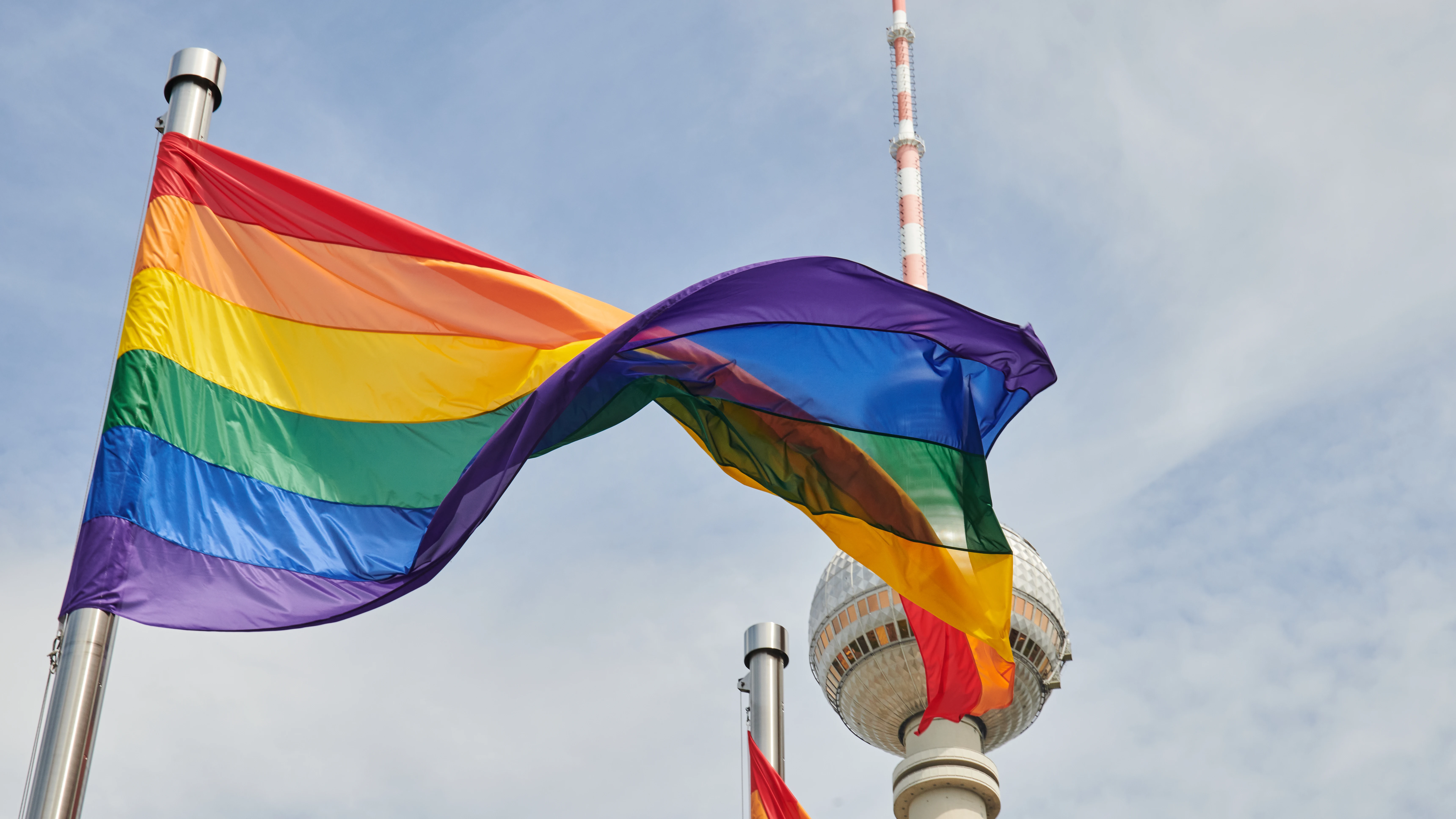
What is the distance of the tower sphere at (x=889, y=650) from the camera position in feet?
145

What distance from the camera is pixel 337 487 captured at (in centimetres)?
1048

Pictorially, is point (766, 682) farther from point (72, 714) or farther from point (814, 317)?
point (72, 714)

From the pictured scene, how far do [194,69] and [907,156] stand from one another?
50.7 m

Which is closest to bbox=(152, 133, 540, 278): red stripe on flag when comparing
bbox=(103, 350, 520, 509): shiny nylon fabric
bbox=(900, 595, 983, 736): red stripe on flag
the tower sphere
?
bbox=(103, 350, 520, 509): shiny nylon fabric

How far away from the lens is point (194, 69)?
10.5 m

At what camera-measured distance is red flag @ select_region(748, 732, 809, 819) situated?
14.0m

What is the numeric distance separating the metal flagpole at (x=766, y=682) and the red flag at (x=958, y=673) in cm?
347

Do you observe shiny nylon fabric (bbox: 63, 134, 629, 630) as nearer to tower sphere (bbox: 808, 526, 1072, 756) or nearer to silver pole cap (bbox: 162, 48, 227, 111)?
silver pole cap (bbox: 162, 48, 227, 111)

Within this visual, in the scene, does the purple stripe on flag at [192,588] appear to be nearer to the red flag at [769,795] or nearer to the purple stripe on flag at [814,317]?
the purple stripe on flag at [814,317]

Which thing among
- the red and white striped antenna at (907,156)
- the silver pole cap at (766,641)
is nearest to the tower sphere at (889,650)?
the red and white striped antenna at (907,156)

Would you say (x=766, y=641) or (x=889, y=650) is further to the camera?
(x=889, y=650)

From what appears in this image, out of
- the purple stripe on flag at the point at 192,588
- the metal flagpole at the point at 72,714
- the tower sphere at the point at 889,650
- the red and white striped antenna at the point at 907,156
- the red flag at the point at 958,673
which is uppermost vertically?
the red and white striped antenna at the point at 907,156

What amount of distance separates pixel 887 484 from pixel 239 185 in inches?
188

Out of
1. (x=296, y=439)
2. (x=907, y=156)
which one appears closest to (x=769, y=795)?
(x=296, y=439)
